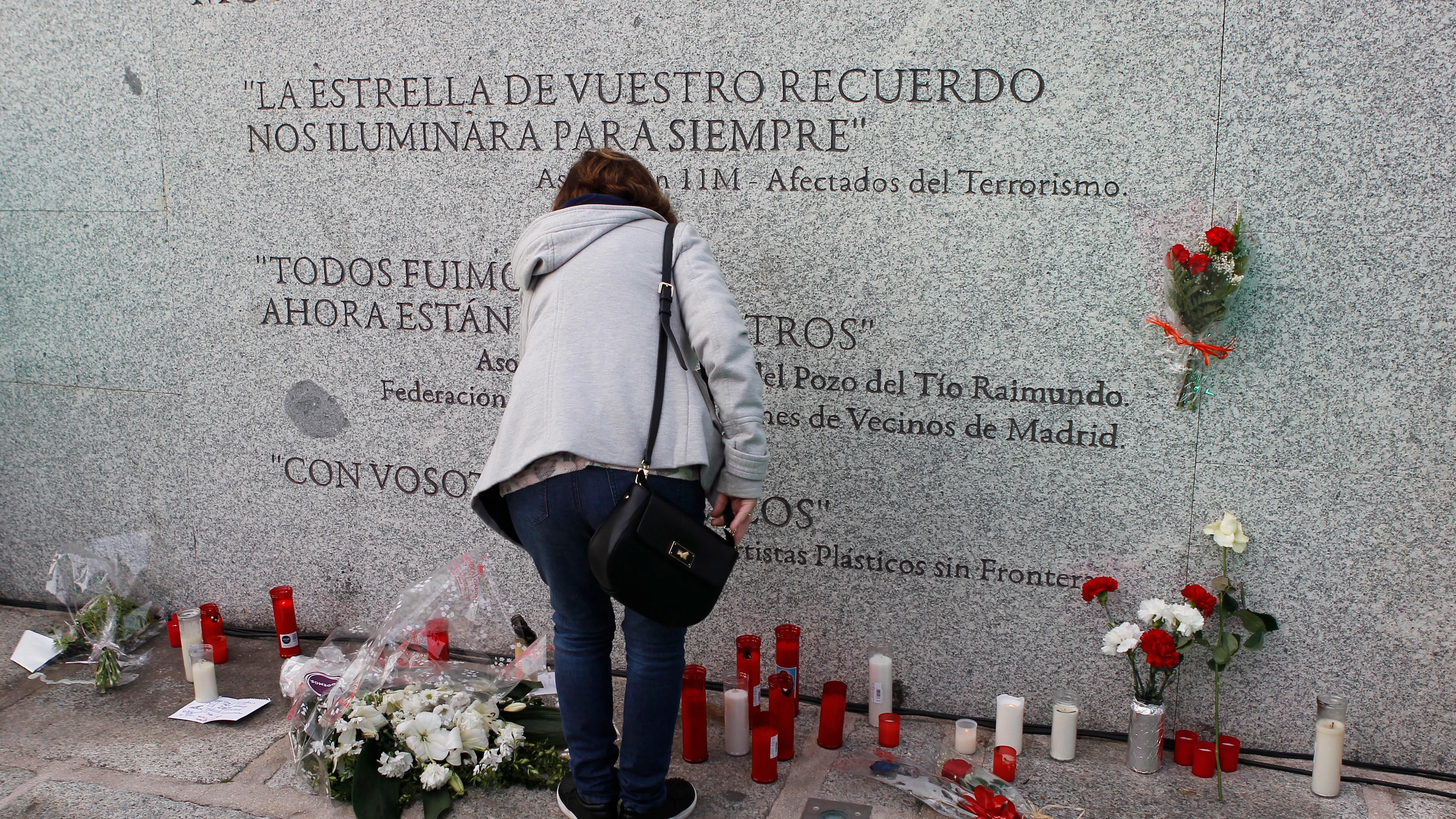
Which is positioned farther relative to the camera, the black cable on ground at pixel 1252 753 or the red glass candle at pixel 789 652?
the red glass candle at pixel 789 652

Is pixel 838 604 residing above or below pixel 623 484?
below

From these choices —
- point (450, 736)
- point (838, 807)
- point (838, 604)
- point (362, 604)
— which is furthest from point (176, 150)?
point (838, 807)

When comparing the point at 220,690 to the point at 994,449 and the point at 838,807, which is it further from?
the point at 994,449

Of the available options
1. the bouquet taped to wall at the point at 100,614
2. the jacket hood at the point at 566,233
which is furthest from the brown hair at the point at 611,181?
the bouquet taped to wall at the point at 100,614

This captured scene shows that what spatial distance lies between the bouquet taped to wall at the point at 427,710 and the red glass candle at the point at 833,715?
2.28 feet

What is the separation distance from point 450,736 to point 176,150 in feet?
7.21

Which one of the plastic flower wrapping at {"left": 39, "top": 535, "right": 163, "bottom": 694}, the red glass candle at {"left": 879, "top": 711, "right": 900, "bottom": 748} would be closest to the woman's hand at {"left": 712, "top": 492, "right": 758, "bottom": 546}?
the red glass candle at {"left": 879, "top": 711, "right": 900, "bottom": 748}

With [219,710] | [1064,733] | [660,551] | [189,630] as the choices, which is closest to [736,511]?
[660,551]

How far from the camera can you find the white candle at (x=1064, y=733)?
2752 mm

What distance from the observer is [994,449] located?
289 cm

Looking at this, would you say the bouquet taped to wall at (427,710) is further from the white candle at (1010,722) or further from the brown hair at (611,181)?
the brown hair at (611,181)

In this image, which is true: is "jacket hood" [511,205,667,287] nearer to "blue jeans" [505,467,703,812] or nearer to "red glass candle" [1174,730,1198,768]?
"blue jeans" [505,467,703,812]

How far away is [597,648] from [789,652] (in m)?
0.75

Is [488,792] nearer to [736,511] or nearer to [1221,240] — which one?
[736,511]
